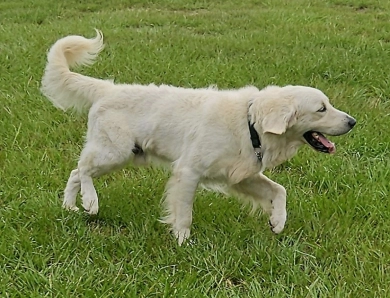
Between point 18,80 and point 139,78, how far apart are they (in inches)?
54.6

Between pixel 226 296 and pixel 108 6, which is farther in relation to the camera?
pixel 108 6

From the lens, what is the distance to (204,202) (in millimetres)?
4281

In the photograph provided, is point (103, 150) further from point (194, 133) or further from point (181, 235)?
point (181, 235)

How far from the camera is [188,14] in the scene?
11.1 meters

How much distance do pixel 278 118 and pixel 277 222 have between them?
68 centimetres

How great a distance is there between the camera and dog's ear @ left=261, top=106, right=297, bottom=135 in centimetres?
358

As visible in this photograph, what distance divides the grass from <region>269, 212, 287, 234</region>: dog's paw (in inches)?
2.3

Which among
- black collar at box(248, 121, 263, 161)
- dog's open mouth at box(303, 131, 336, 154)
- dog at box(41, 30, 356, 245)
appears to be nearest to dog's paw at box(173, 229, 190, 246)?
dog at box(41, 30, 356, 245)

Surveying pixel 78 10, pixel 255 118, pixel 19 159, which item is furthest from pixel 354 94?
pixel 78 10

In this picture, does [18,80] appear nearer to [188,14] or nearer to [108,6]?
[188,14]

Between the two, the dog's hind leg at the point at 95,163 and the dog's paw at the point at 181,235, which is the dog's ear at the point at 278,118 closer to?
the dog's paw at the point at 181,235

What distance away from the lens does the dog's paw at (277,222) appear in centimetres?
377

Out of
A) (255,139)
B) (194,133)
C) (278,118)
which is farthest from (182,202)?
(278,118)

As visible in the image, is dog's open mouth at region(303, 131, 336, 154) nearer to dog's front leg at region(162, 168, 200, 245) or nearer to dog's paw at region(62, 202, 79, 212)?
dog's front leg at region(162, 168, 200, 245)
